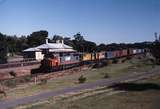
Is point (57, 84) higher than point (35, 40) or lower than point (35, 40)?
lower

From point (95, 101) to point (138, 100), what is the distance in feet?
8.60

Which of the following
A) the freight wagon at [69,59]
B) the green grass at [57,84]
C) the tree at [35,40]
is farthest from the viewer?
the tree at [35,40]

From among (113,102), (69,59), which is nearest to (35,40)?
(69,59)

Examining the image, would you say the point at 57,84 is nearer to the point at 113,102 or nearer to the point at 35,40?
the point at 113,102

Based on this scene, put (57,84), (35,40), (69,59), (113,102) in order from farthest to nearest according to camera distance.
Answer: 1. (35,40)
2. (69,59)
3. (57,84)
4. (113,102)

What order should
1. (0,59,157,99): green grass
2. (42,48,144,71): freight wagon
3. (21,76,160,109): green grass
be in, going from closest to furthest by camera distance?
(21,76,160,109): green grass, (0,59,157,99): green grass, (42,48,144,71): freight wagon

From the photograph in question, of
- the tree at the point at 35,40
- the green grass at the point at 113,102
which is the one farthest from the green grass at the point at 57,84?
the tree at the point at 35,40

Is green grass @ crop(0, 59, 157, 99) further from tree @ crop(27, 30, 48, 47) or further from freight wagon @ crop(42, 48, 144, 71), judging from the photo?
tree @ crop(27, 30, 48, 47)

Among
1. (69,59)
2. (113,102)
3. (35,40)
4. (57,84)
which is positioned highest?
(35,40)

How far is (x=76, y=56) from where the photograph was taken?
187 feet

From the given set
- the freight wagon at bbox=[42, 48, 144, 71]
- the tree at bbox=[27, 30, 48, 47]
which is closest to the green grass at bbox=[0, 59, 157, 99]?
the freight wagon at bbox=[42, 48, 144, 71]

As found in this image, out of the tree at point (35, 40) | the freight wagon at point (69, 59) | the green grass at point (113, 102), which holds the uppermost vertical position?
the tree at point (35, 40)

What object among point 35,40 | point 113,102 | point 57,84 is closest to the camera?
point 113,102

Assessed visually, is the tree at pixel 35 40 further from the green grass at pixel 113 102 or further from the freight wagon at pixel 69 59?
the green grass at pixel 113 102
